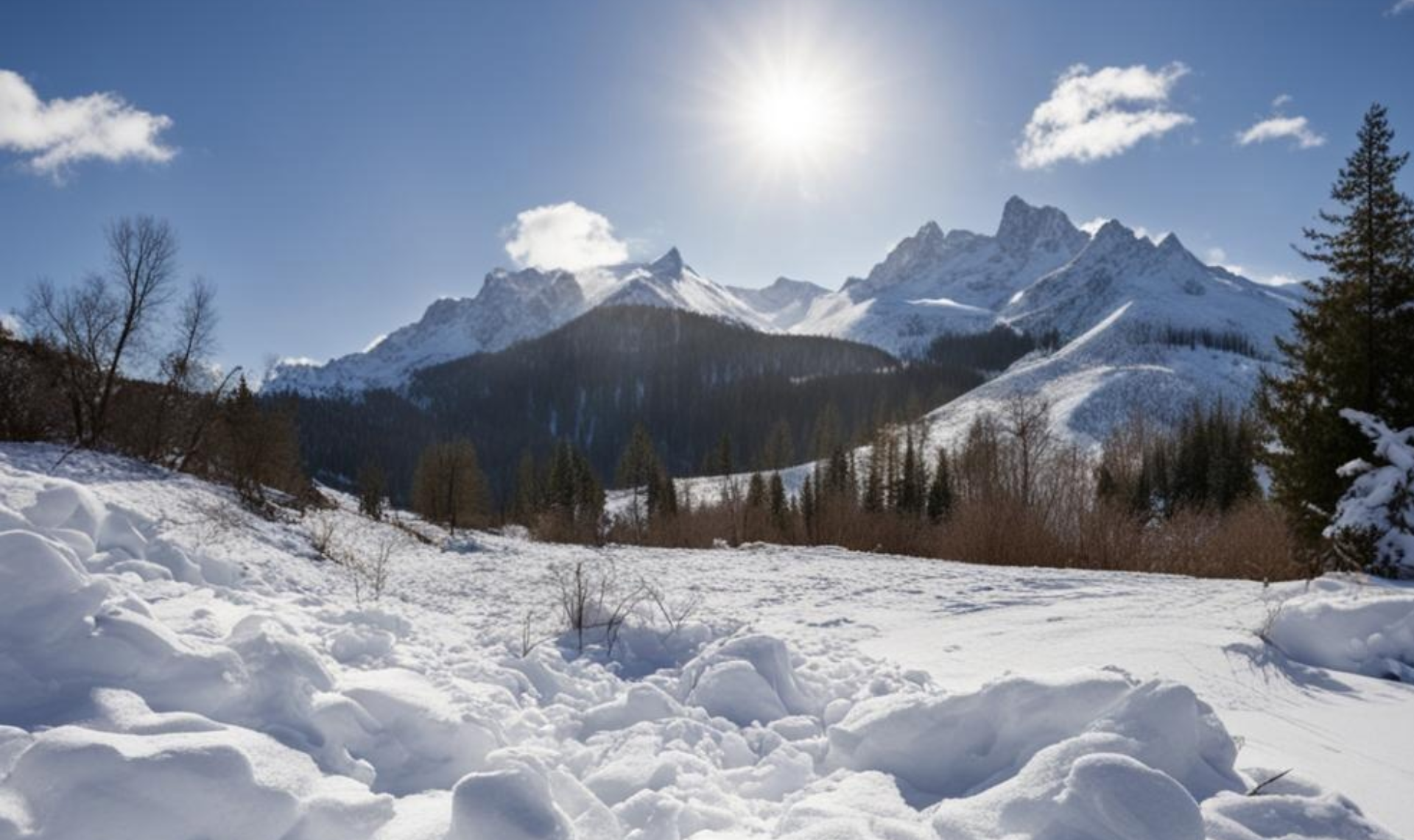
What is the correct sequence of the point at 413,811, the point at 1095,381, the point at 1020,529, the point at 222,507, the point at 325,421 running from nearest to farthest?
the point at 413,811 → the point at 222,507 → the point at 1020,529 → the point at 1095,381 → the point at 325,421

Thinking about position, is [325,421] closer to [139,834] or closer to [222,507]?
[222,507]

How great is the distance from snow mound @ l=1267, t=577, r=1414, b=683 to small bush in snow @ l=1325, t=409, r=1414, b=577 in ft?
17.8

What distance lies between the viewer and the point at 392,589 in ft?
35.4

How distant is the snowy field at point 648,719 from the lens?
241 centimetres

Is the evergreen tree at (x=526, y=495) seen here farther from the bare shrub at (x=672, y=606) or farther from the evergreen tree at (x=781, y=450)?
the bare shrub at (x=672, y=606)

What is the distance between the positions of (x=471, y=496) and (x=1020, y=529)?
38.7 m

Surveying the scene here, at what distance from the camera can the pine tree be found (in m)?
11.5

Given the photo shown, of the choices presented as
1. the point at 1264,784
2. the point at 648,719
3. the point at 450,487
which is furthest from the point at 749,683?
the point at 450,487

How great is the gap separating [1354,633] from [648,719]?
6.10m

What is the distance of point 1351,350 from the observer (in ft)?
38.3

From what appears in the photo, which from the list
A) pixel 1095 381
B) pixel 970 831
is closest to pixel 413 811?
pixel 970 831

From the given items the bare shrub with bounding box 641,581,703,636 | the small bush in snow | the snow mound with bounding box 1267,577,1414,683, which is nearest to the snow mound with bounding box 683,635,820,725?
the bare shrub with bounding box 641,581,703,636

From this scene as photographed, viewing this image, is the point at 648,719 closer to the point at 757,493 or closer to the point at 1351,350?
the point at 1351,350

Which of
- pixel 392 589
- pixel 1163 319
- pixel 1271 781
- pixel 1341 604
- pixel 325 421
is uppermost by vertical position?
pixel 1163 319
